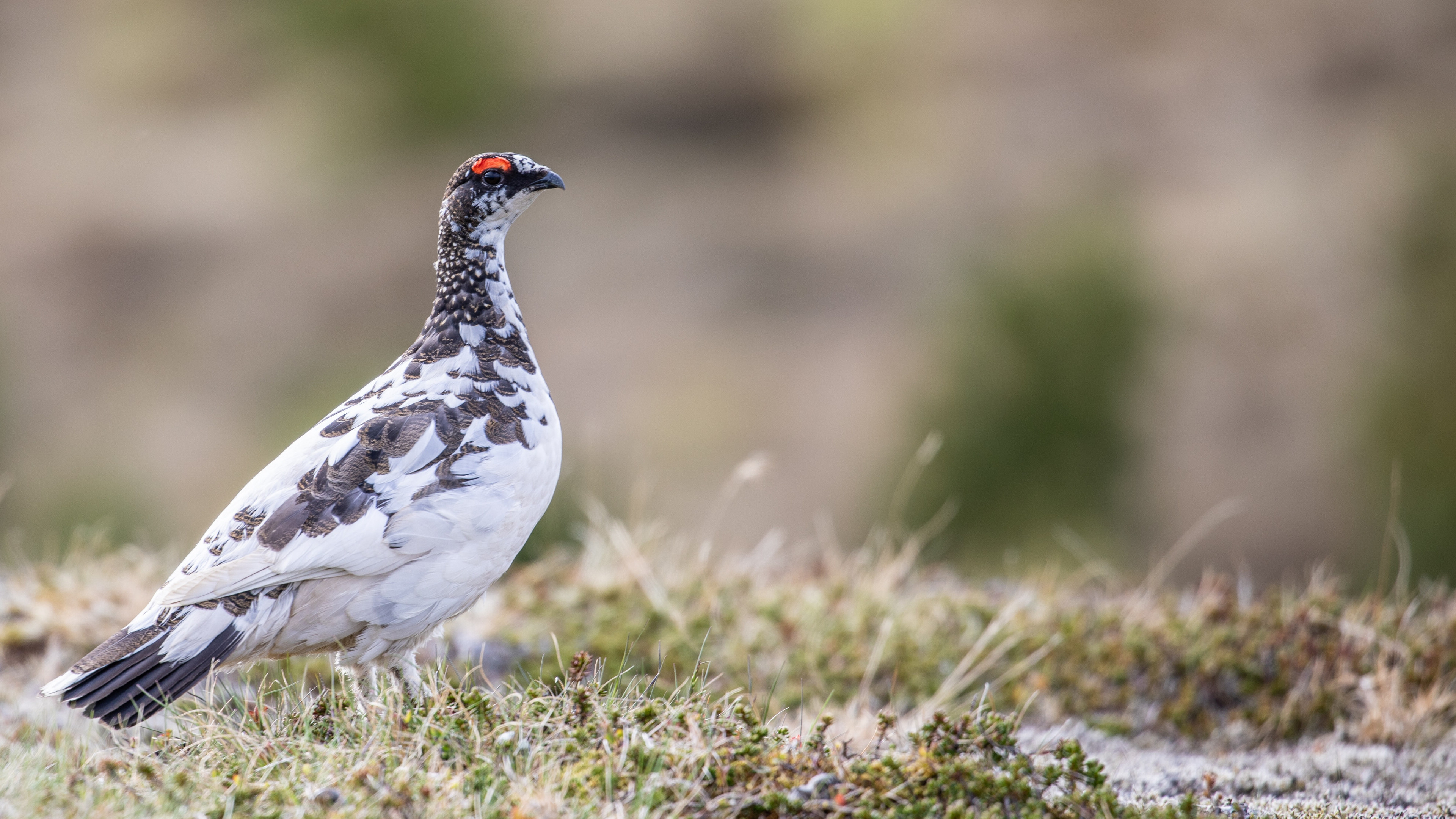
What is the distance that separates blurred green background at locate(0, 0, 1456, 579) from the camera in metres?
18.2

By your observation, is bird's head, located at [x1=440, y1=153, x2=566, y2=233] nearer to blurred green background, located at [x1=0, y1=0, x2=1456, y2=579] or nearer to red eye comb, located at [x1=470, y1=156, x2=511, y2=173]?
red eye comb, located at [x1=470, y1=156, x2=511, y2=173]

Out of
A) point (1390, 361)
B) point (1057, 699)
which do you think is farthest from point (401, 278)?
point (1057, 699)

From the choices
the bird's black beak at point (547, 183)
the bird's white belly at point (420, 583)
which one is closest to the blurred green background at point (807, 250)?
the bird's black beak at point (547, 183)

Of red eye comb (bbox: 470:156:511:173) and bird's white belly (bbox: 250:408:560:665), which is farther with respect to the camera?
red eye comb (bbox: 470:156:511:173)

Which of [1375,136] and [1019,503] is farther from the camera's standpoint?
[1375,136]

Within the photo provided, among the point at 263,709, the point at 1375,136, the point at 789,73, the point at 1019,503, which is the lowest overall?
the point at 1019,503

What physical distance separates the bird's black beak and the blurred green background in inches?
263

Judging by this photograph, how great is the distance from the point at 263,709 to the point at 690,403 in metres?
26.4

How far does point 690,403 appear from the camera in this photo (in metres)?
29.8

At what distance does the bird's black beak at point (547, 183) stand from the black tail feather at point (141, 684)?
2.02 m

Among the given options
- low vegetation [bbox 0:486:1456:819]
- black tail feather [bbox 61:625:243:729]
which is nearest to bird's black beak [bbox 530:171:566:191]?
low vegetation [bbox 0:486:1456:819]

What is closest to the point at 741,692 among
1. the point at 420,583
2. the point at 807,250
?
the point at 420,583

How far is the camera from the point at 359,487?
12.3ft

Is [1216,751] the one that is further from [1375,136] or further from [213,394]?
[213,394]
